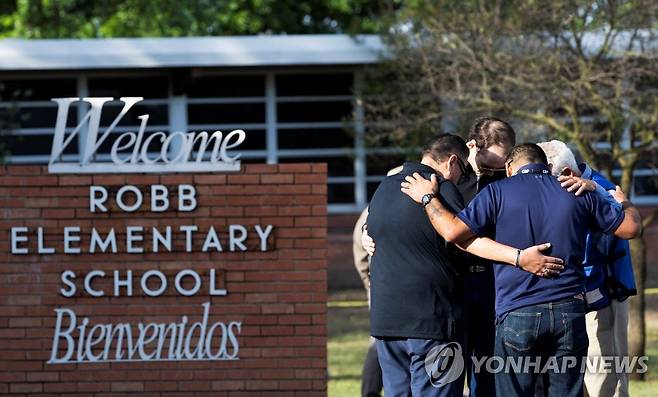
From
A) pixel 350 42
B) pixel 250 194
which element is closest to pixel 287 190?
pixel 250 194

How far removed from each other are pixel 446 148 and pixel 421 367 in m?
1.10

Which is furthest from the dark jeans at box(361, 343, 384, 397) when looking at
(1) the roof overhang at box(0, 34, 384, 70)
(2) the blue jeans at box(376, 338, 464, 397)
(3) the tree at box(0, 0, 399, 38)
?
(3) the tree at box(0, 0, 399, 38)

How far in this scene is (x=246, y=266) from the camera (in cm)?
776

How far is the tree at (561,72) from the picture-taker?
995 centimetres

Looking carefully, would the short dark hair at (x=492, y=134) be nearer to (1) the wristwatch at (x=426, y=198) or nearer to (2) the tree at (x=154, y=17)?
(1) the wristwatch at (x=426, y=198)

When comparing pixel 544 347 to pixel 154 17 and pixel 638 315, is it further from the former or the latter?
pixel 154 17

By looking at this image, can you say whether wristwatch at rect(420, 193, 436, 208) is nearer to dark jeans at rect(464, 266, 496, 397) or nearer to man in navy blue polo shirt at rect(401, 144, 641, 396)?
man in navy blue polo shirt at rect(401, 144, 641, 396)

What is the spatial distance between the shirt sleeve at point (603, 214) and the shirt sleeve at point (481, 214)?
1.57 ft

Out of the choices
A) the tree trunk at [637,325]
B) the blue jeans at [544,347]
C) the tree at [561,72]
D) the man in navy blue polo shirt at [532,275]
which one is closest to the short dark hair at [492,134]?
the man in navy blue polo shirt at [532,275]

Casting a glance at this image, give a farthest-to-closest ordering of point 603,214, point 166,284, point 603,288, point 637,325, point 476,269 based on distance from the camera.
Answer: point 637,325 < point 166,284 < point 603,288 < point 476,269 < point 603,214

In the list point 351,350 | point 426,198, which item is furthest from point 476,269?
point 351,350

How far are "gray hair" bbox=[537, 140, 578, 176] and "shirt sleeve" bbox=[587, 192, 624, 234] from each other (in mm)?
426

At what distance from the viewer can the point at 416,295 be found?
5367mm

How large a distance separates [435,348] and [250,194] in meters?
2.73
